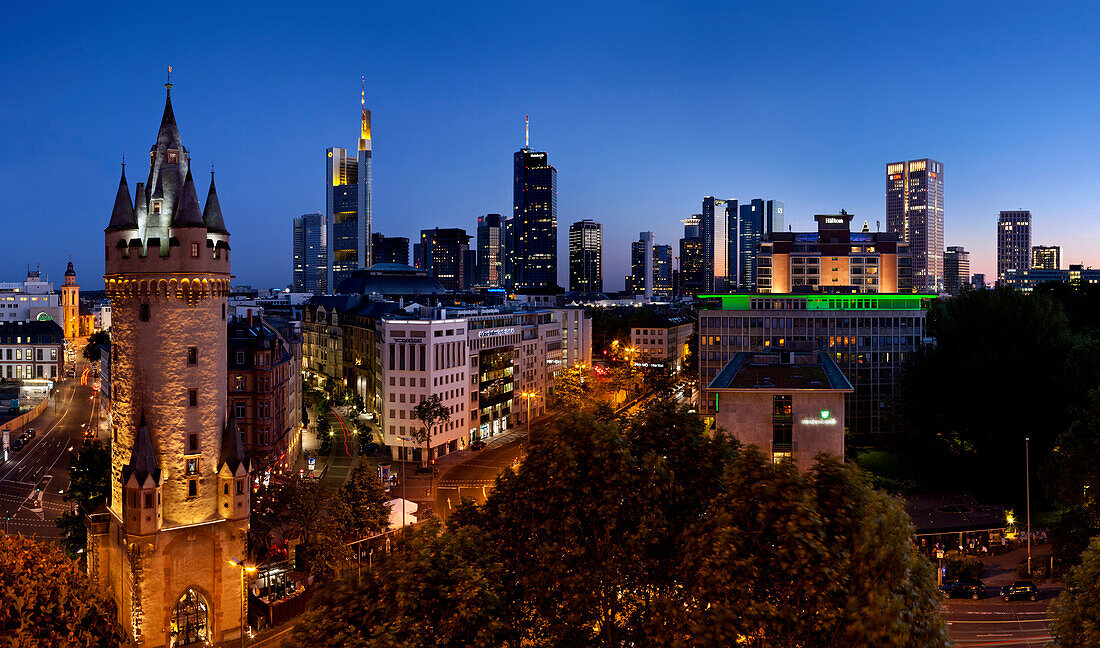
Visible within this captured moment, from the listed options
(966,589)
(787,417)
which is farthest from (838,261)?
(966,589)

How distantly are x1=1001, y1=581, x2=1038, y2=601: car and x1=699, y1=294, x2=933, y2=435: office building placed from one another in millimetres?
51131

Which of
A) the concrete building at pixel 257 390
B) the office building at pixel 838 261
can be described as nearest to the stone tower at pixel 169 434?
the concrete building at pixel 257 390

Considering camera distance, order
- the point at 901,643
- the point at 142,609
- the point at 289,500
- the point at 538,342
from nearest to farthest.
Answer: the point at 901,643 < the point at 142,609 < the point at 289,500 < the point at 538,342

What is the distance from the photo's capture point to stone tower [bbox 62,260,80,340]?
631 feet

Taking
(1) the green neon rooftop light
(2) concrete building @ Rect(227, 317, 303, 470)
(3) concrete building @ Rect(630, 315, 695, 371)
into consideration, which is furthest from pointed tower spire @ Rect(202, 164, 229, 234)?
(3) concrete building @ Rect(630, 315, 695, 371)

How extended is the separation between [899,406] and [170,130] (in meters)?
69.0

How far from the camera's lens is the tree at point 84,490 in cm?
4953

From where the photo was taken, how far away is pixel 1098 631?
2377cm

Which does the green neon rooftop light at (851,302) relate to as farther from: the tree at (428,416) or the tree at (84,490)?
the tree at (84,490)

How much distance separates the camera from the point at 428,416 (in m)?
83.8

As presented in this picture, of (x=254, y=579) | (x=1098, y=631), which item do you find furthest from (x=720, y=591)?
(x=254, y=579)

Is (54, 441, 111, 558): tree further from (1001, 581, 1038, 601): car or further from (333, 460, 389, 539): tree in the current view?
(1001, 581, 1038, 601): car

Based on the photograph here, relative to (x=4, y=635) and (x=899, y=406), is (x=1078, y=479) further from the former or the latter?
(x=4, y=635)

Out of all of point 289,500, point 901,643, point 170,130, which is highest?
point 170,130
